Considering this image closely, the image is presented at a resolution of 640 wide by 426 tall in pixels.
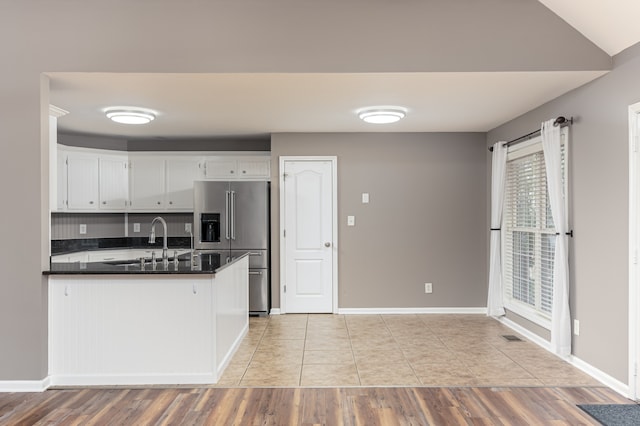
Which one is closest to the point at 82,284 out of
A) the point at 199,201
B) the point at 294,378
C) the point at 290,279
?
the point at 294,378

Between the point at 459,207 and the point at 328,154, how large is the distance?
177cm

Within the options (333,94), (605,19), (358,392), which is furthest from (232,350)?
(605,19)

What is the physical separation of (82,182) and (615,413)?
5.97 metres

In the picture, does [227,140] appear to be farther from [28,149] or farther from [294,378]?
[294,378]

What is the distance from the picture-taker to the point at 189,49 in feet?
10.8

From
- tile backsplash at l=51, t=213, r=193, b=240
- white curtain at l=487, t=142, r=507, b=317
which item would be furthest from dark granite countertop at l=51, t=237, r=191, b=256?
white curtain at l=487, t=142, r=507, b=317

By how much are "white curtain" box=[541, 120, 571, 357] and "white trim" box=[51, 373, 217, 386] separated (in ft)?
9.22

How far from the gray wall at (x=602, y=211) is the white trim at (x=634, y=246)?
0.19 ft

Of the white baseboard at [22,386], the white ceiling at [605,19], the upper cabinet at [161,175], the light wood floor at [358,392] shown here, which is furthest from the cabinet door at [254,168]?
the white ceiling at [605,19]

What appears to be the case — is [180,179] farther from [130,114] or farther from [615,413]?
[615,413]

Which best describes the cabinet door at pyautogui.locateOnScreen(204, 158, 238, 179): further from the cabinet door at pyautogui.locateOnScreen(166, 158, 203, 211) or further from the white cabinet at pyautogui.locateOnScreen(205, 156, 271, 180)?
Answer: the cabinet door at pyautogui.locateOnScreen(166, 158, 203, 211)

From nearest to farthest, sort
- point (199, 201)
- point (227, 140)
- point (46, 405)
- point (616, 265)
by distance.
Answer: point (46, 405) → point (616, 265) → point (199, 201) → point (227, 140)

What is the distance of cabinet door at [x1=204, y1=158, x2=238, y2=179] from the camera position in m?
6.13

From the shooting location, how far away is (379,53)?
333cm
